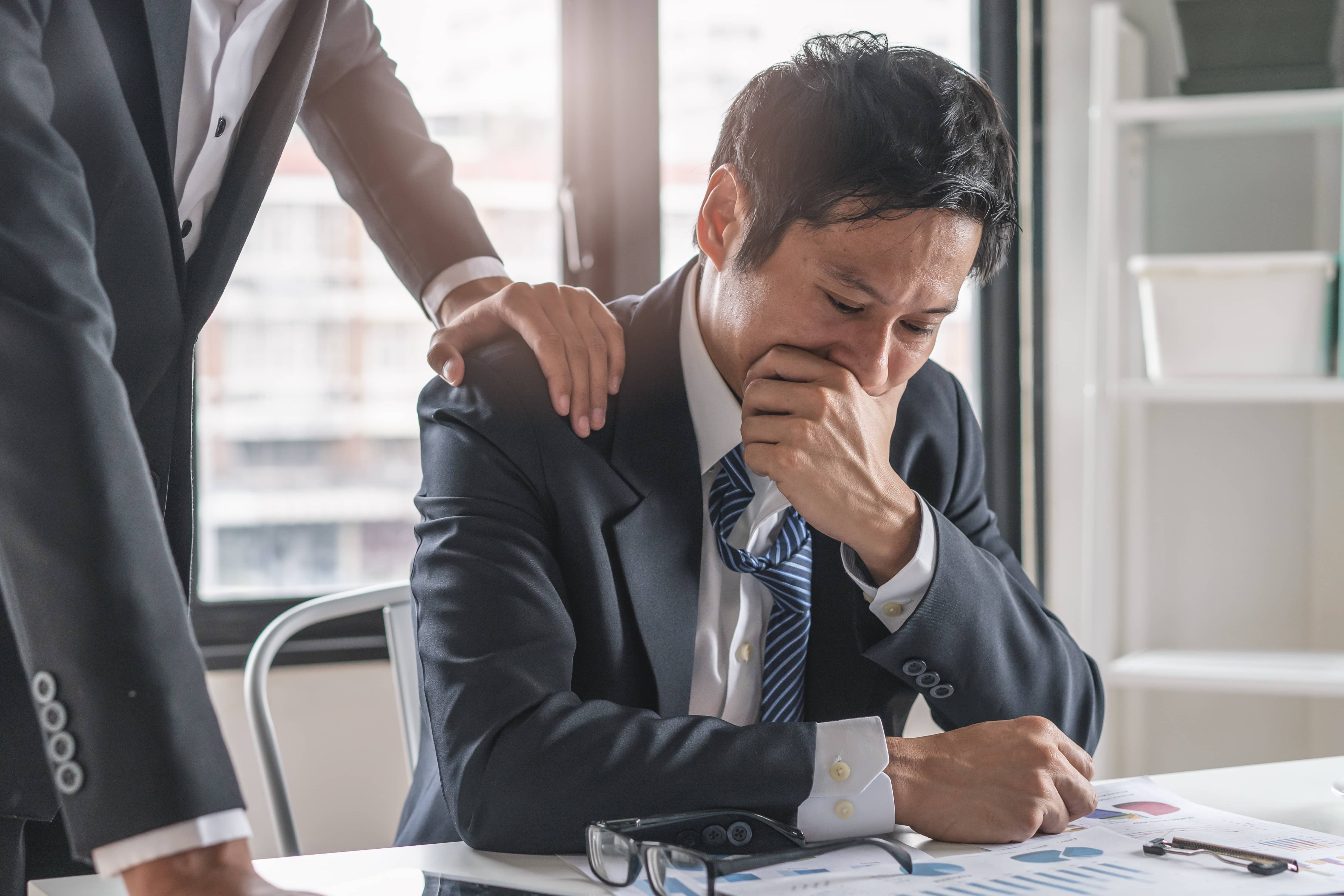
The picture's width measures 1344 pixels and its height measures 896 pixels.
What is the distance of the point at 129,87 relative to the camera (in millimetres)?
913

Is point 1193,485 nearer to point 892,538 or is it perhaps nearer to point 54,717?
point 892,538

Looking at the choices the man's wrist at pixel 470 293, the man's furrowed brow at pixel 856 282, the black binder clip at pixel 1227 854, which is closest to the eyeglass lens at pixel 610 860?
the black binder clip at pixel 1227 854

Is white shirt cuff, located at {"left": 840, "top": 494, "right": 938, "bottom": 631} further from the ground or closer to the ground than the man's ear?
closer to the ground

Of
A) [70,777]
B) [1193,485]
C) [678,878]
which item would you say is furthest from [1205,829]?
[1193,485]

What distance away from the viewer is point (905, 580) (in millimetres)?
1091

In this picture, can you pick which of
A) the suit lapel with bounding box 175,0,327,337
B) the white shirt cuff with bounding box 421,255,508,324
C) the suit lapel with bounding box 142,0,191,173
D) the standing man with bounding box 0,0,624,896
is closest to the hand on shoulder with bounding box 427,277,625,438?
the standing man with bounding box 0,0,624,896

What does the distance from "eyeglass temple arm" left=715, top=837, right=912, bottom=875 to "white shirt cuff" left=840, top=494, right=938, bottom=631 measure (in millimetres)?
278

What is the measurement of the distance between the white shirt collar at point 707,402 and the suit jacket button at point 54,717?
2.42 ft

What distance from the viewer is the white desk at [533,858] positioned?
819 mm

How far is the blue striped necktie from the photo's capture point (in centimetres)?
117

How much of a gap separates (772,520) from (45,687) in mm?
818

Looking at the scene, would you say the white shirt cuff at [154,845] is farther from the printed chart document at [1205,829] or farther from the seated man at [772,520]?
the printed chart document at [1205,829]

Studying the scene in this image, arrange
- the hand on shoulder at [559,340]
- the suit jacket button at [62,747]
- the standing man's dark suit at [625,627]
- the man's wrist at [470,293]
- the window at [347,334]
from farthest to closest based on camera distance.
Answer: the window at [347,334] < the man's wrist at [470,293] < the hand on shoulder at [559,340] < the standing man's dark suit at [625,627] < the suit jacket button at [62,747]

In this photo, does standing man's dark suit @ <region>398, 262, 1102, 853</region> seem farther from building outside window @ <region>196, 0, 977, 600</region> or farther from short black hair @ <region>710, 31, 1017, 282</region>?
building outside window @ <region>196, 0, 977, 600</region>
